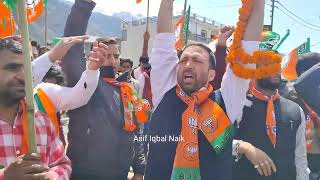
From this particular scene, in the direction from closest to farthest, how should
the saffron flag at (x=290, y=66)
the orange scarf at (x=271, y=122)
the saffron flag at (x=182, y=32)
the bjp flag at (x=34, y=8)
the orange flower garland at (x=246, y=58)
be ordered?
the orange flower garland at (x=246, y=58), the orange scarf at (x=271, y=122), the bjp flag at (x=34, y=8), the saffron flag at (x=290, y=66), the saffron flag at (x=182, y=32)

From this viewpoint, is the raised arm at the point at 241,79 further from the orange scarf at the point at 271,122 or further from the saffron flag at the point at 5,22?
the saffron flag at the point at 5,22

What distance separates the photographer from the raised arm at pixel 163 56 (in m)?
2.58

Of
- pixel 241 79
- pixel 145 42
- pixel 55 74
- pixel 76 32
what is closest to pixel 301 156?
pixel 241 79

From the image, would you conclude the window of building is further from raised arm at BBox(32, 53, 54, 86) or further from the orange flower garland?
the orange flower garland

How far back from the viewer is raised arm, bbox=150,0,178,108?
2.58m

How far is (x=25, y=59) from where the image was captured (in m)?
1.50

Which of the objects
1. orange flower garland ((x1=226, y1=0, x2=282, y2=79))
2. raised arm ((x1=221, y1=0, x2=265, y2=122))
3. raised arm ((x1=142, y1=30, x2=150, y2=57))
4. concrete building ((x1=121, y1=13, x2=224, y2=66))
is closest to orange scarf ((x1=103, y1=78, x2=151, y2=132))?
raised arm ((x1=221, y1=0, x2=265, y2=122))

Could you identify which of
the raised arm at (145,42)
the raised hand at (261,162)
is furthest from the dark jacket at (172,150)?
the raised arm at (145,42)

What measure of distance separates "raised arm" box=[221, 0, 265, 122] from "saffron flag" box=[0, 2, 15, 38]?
4.49 ft

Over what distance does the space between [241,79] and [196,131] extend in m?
0.38

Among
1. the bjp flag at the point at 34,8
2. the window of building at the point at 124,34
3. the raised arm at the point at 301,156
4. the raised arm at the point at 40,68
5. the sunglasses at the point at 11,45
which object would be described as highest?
the window of building at the point at 124,34

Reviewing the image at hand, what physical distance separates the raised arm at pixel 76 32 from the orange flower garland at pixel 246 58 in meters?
1.14

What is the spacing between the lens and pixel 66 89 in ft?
9.10

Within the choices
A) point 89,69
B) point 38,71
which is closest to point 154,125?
point 89,69
